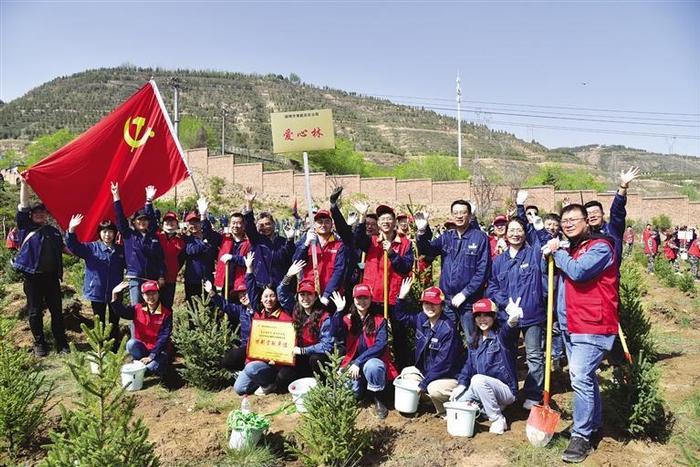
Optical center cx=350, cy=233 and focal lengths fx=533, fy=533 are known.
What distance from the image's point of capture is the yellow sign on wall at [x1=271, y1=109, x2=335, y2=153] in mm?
7035

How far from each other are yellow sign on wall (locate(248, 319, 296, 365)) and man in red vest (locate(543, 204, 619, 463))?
2.86 metres

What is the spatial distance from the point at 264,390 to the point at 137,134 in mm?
4517

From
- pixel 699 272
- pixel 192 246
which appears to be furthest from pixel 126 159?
pixel 699 272

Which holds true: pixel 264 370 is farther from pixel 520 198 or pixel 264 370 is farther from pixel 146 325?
pixel 520 198

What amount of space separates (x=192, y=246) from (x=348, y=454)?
4.20 m

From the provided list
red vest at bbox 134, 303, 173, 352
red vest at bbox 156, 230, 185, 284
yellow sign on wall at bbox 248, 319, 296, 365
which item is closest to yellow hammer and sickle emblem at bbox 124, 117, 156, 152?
red vest at bbox 156, 230, 185, 284

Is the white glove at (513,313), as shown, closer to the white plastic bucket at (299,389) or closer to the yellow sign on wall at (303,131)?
the white plastic bucket at (299,389)

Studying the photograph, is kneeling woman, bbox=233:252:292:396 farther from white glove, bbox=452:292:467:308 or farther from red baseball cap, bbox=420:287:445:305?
white glove, bbox=452:292:467:308

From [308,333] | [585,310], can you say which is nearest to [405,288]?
[308,333]

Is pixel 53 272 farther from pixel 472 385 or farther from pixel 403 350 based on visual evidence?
pixel 472 385

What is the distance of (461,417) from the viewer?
4.89 m

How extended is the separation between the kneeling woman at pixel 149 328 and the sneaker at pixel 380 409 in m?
2.79

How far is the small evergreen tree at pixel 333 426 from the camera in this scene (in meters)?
4.39

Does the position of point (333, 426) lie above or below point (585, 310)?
below
